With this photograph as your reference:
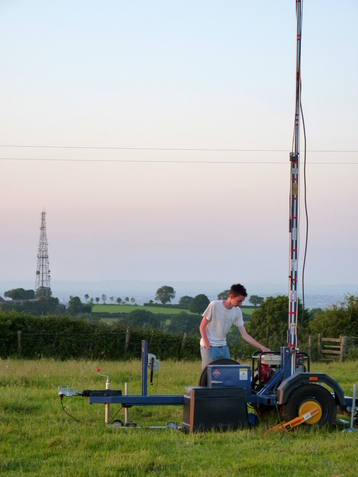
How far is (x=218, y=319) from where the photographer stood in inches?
381

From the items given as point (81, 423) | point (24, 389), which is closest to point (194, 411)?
point (81, 423)

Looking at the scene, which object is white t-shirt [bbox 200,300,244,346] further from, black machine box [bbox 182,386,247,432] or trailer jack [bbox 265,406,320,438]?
trailer jack [bbox 265,406,320,438]

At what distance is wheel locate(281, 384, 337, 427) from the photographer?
870cm

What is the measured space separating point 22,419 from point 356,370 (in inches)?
484

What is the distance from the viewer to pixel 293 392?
8734 mm

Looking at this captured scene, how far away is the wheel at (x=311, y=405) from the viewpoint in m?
8.70

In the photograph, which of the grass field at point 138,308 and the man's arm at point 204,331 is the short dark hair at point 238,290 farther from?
the grass field at point 138,308

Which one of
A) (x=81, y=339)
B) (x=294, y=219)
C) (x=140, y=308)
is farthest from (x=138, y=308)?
(x=294, y=219)

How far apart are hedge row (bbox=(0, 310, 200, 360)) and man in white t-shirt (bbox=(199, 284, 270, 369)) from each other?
24.2 metres

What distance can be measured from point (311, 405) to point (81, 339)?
2740 centimetres

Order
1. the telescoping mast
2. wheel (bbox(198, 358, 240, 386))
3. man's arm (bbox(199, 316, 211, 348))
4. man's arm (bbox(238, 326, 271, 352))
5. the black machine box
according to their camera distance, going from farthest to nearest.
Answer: man's arm (bbox(199, 316, 211, 348))
man's arm (bbox(238, 326, 271, 352))
wheel (bbox(198, 358, 240, 386))
the telescoping mast
the black machine box

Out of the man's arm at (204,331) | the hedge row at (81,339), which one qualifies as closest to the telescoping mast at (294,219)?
the man's arm at (204,331)

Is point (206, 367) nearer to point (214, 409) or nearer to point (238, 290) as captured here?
point (214, 409)

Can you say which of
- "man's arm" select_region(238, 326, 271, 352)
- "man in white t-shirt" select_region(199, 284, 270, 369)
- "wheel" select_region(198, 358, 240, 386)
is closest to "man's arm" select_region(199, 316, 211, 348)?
"man in white t-shirt" select_region(199, 284, 270, 369)
